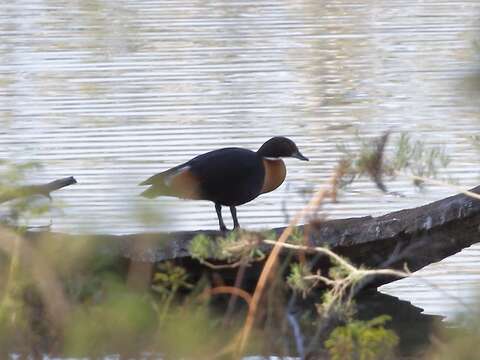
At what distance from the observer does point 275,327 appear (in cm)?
381

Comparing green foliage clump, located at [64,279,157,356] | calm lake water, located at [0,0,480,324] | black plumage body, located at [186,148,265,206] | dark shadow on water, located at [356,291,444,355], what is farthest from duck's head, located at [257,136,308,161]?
green foliage clump, located at [64,279,157,356]

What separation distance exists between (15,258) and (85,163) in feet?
19.7

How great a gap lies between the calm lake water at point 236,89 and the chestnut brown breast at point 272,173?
0.44 meters

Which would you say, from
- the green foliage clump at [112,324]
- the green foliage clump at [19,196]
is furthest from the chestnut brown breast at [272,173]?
the green foliage clump at [112,324]

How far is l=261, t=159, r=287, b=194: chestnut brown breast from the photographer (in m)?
6.52

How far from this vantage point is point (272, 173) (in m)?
6.52

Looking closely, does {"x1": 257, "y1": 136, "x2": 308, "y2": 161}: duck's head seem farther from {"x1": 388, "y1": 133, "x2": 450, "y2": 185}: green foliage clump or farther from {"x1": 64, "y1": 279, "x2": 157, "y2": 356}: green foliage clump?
{"x1": 64, "y1": 279, "x2": 157, "y2": 356}: green foliage clump

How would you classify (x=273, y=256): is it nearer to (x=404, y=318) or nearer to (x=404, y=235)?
(x=404, y=235)

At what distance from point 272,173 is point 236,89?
514cm

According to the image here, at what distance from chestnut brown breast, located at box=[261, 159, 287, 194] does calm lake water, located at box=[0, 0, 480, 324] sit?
0.44m

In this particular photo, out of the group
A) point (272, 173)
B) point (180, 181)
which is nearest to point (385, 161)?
point (180, 181)

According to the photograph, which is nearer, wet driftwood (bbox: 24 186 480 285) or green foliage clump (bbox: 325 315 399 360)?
green foliage clump (bbox: 325 315 399 360)

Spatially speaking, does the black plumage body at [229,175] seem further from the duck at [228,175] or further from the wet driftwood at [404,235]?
the wet driftwood at [404,235]

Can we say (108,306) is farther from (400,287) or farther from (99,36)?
(99,36)
